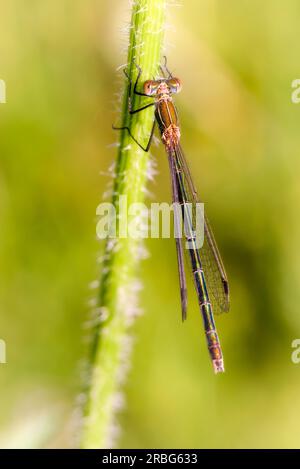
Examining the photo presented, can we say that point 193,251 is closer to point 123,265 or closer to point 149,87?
point 123,265

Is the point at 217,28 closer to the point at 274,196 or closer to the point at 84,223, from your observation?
the point at 274,196

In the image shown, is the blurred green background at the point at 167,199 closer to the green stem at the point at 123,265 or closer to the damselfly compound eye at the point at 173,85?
the damselfly compound eye at the point at 173,85

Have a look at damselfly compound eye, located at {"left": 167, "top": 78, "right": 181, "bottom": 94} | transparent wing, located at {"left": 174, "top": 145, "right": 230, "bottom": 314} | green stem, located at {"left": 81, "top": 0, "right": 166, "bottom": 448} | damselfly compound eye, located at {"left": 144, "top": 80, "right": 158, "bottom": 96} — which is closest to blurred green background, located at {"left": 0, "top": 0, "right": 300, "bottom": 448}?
transparent wing, located at {"left": 174, "top": 145, "right": 230, "bottom": 314}

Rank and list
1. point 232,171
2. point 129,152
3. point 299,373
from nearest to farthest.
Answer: point 129,152 → point 299,373 → point 232,171

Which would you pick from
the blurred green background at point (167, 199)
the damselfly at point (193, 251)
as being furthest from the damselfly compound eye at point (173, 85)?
the blurred green background at point (167, 199)

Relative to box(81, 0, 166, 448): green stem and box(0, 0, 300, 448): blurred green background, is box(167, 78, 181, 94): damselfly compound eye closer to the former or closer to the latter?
box(81, 0, 166, 448): green stem
